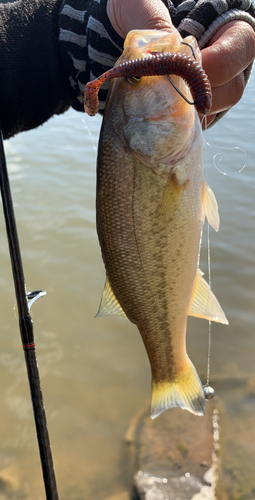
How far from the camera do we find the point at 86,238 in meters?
5.62

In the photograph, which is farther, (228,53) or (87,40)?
(87,40)

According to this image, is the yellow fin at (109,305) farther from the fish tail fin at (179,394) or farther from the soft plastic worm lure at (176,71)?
the soft plastic worm lure at (176,71)

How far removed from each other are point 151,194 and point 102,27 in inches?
35.1

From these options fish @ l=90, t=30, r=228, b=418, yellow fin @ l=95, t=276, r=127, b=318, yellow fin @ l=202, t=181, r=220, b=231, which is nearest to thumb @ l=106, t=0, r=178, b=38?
fish @ l=90, t=30, r=228, b=418

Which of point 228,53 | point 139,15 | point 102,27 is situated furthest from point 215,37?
point 102,27

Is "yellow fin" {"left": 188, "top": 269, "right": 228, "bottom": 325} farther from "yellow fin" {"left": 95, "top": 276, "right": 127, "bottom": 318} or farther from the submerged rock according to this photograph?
the submerged rock

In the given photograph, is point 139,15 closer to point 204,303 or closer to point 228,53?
point 228,53

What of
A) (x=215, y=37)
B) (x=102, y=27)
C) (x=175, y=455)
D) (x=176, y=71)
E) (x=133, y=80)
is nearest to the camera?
(x=176, y=71)

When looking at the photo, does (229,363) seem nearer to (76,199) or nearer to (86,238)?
(86,238)

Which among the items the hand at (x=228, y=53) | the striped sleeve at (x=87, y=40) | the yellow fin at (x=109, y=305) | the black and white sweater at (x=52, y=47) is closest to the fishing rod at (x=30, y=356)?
the yellow fin at (x=109, y=305)

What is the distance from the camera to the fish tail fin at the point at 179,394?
214 cm

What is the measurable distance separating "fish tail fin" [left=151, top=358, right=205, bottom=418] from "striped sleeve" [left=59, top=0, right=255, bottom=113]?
1.52m

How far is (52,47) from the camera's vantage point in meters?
2.06

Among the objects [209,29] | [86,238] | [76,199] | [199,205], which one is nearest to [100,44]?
[209,29]
